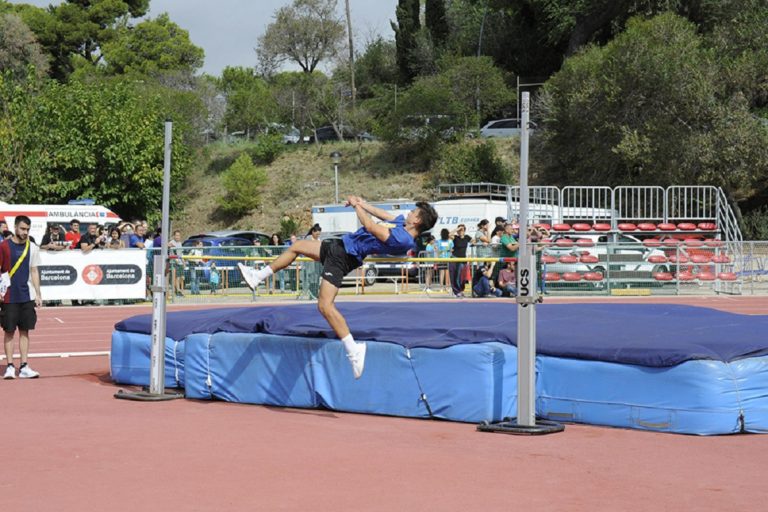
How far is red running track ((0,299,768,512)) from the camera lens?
564 centimetres

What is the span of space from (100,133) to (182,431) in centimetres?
3764

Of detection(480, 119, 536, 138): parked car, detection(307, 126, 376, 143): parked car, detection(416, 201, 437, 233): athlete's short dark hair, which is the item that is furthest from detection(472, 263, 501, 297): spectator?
detection(307, 126, 376, 143): parked car

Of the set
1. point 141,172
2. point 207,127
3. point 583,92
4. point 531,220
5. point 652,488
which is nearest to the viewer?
point 652,488

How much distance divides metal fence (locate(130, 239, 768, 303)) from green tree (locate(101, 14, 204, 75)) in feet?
148

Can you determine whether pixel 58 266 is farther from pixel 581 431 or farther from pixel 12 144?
pixel 12 144

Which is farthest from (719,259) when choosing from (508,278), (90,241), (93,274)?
(90,241)

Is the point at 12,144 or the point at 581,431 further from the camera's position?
the point at 12,144

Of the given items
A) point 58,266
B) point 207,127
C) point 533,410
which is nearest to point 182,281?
point 58,266

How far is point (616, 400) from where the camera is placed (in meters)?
8.09

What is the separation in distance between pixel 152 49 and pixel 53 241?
4899 centimetres

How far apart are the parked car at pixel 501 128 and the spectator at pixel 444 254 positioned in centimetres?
2611

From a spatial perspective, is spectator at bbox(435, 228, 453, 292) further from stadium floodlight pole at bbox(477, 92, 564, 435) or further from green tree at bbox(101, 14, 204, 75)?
green tree at bbox(101, 14, 204, 75)

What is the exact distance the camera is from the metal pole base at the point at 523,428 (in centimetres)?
773

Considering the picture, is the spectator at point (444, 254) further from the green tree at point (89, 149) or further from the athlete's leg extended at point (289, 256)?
the green tree at point (89, 149)
